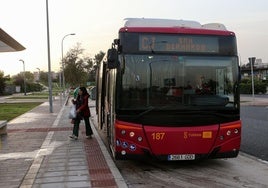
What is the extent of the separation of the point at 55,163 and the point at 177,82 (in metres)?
3.43

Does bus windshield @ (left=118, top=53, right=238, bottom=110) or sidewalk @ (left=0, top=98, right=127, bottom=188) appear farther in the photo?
bus windshield @ (left=118, top=53, right=238, bottom=110)

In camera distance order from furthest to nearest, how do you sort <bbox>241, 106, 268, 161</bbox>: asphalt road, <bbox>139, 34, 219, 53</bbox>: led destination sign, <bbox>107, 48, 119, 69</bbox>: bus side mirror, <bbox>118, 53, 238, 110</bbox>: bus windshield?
<bbox>241, 106, 268, 161</bbox>: asphalt road, <bbox>139, 34, 219, 53</bbox>: led destination sign, <bbox>118, 53, 238, 110</bbox>: bus windshield, <bbox>107, 48, 119, 69</bbox>: bus side mirror

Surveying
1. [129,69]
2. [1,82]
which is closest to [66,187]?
[129,69]

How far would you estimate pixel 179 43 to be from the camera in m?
8.52

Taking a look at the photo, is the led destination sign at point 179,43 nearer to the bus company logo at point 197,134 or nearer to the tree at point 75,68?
the bus company logo at point 197,134

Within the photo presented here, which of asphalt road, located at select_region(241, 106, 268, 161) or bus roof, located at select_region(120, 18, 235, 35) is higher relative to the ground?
bus roof, located at select_region(120, 18, 235, 35)

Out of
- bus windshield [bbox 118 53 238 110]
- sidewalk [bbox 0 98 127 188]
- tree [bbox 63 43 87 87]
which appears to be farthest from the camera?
tree [bbox 63 43 87 87]

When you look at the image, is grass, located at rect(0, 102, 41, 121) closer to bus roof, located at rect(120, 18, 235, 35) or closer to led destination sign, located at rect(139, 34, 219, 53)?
bus roof, located at rect(120, 18, 235, 35)

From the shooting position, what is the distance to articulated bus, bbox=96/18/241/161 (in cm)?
818

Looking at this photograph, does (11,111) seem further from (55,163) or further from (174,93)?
(174,93)

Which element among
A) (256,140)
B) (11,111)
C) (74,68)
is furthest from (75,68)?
(256,140)

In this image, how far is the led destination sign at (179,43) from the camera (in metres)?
8.42

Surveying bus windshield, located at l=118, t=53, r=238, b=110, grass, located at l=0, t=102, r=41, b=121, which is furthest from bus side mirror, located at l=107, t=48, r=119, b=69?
grass, located at l=0, t=102, r=41, b=121

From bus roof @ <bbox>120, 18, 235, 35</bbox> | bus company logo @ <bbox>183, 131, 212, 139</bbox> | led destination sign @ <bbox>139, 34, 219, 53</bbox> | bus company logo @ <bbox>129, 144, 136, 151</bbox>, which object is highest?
bus roof @ <bbox>120, 18, 235, 35</bbox>
